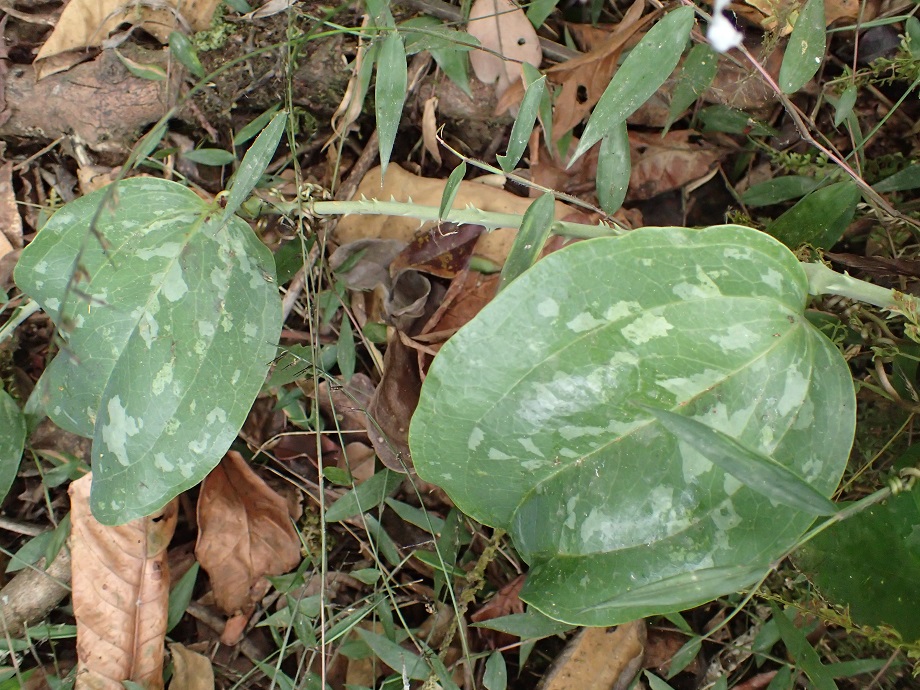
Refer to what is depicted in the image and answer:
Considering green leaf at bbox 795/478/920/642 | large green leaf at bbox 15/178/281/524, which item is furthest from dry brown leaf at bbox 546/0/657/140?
green leaf at bbox 795/478/920/642

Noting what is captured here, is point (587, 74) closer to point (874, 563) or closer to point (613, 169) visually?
point (613, 169)

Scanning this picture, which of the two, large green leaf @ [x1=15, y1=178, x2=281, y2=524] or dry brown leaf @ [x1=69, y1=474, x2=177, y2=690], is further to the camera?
dry brown leaf @ [x1=69, y1=474, x2=177, y2=690]

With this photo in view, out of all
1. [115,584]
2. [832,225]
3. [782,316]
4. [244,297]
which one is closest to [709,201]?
[832,225]

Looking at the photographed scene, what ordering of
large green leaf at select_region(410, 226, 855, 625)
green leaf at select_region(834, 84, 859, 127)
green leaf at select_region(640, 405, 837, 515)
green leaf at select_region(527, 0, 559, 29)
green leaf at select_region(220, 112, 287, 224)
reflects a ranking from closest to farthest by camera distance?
green leaf at select_region(640, 405, 837, 515), large green leaf at select_region(410, 226, 855, 625), green leaf at select_region(220, 112, 287, 224), green leaf at select_region(834, 84, 859, 127), green leaf at select_region(527, 0, 559, 29)

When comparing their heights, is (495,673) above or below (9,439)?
below

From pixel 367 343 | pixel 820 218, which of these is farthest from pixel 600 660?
pixel 820 218

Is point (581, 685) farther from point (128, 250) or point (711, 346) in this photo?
point (128, 250)

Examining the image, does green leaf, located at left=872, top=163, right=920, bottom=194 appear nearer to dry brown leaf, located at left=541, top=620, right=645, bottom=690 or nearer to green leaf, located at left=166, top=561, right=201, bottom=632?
dry brown leaf, located at left=541, top=620, right=645, bottom=690
